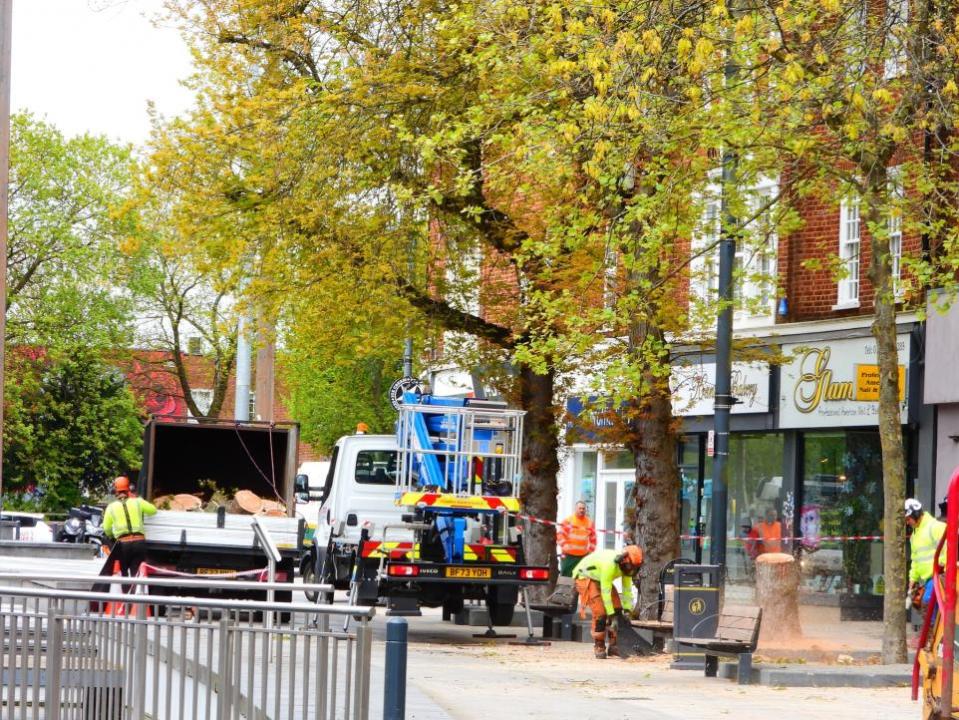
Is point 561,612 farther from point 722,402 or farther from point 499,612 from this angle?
point 722,402

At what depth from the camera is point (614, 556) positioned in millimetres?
18719

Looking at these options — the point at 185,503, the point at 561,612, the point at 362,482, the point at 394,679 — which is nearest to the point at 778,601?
the point at 561,612

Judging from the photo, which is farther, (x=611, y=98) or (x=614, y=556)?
(x=614, y=556)

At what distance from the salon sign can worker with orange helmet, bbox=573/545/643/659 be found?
7.23m

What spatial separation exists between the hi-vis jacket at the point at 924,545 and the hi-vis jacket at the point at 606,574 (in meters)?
3.45

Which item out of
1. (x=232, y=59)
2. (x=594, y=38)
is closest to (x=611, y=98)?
(x=594, y=38)

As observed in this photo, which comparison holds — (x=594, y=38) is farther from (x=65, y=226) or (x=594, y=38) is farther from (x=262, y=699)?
(x=65, y=226)

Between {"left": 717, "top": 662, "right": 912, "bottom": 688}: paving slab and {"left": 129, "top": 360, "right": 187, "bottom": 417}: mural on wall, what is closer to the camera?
{"left": 717, "top": 662, "right": 912, "bottom": 688}: paving slab

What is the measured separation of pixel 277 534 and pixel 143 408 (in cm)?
3784

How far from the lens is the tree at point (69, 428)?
175 ft

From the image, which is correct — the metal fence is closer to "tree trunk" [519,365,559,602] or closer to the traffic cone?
the traffic cone

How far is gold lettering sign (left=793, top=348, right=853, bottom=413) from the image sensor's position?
2675 cm

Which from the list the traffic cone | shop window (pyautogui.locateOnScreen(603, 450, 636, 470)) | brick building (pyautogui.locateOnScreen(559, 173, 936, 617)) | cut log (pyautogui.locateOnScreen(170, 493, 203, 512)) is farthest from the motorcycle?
the traffic cone

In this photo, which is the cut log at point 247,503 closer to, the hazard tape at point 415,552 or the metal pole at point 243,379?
the hazard tape at point 415,552
